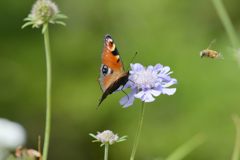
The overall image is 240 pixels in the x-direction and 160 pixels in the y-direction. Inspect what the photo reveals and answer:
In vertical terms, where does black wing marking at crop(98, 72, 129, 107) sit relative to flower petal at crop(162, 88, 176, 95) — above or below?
above

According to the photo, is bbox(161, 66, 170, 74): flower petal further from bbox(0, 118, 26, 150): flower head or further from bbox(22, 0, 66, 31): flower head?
bbox(0, 118, 26, 150): flower head

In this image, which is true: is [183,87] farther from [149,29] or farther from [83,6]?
[83,6]

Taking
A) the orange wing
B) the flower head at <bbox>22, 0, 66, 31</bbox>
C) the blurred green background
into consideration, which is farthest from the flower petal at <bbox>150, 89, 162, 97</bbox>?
the blurred green background

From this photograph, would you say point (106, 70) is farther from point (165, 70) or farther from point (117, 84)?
point (165, 70)

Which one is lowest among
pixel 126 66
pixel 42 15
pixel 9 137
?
pixel 9 137

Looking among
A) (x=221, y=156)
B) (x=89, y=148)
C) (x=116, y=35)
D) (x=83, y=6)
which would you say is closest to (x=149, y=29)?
(x=116, y=35)

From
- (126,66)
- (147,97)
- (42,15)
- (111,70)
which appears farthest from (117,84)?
(126,66)
